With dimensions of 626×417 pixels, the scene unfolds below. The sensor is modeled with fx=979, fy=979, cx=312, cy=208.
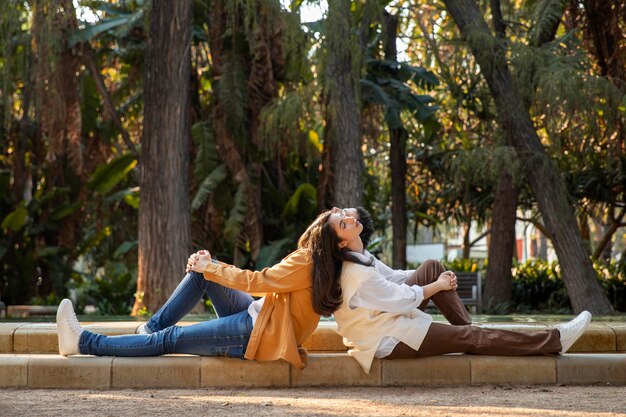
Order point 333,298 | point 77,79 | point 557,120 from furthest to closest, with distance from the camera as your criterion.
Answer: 1. point 77,79
2. point 557,120
3. point 333,298

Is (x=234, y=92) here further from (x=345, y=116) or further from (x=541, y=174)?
(x=541, y=174)

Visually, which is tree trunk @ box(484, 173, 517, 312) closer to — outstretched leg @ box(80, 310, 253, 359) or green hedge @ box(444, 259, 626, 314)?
green hedge @ box(444, 259, 626, 314)

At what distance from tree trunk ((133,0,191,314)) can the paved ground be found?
626 centimetres

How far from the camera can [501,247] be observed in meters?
17.2

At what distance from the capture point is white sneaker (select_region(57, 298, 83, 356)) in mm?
6626

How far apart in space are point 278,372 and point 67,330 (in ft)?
4.83

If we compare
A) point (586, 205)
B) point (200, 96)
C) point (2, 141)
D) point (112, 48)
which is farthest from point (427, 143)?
point (2, 141)

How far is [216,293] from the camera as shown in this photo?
21.9ft

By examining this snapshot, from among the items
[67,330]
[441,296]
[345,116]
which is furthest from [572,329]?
[345,116]

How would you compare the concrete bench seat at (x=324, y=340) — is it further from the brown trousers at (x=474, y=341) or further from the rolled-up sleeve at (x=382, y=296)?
the rolled-up sleeve at (x=382, y=296)

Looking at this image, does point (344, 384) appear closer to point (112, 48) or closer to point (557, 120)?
point (557, 120)

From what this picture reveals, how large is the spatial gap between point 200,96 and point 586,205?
316 inches

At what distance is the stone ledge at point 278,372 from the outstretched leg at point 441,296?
0.97ft

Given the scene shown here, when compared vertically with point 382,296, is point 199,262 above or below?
above
